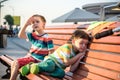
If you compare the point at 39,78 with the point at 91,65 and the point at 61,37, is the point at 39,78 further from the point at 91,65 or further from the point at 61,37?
the point at 61,37

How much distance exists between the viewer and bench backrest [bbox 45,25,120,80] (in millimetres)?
3350

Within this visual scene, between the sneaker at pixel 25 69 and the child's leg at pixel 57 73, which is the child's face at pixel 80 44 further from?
the sneaker at pixel 25 69

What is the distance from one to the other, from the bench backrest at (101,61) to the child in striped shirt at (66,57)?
4.5 inches

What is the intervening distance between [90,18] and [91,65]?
→ 8921mm

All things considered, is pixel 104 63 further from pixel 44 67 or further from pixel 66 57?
pixel 44 67

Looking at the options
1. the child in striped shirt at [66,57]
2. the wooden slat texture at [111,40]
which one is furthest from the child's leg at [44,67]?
the wooden slat texture at [111,40]

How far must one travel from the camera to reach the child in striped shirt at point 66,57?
12.8 feet

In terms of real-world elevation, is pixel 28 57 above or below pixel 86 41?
below

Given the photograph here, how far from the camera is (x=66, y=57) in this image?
157 inches

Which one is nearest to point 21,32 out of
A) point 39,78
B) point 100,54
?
point 39,78

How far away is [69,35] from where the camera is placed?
490 centimetres

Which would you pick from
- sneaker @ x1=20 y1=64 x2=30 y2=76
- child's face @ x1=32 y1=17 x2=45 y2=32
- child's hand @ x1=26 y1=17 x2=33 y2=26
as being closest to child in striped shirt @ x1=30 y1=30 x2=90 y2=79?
sneaker @ x1=20 y1=64 x2=30 y2=76

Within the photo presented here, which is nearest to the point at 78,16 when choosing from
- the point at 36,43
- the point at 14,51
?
the point at 14,51

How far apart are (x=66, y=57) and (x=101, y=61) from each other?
1.73 ft
